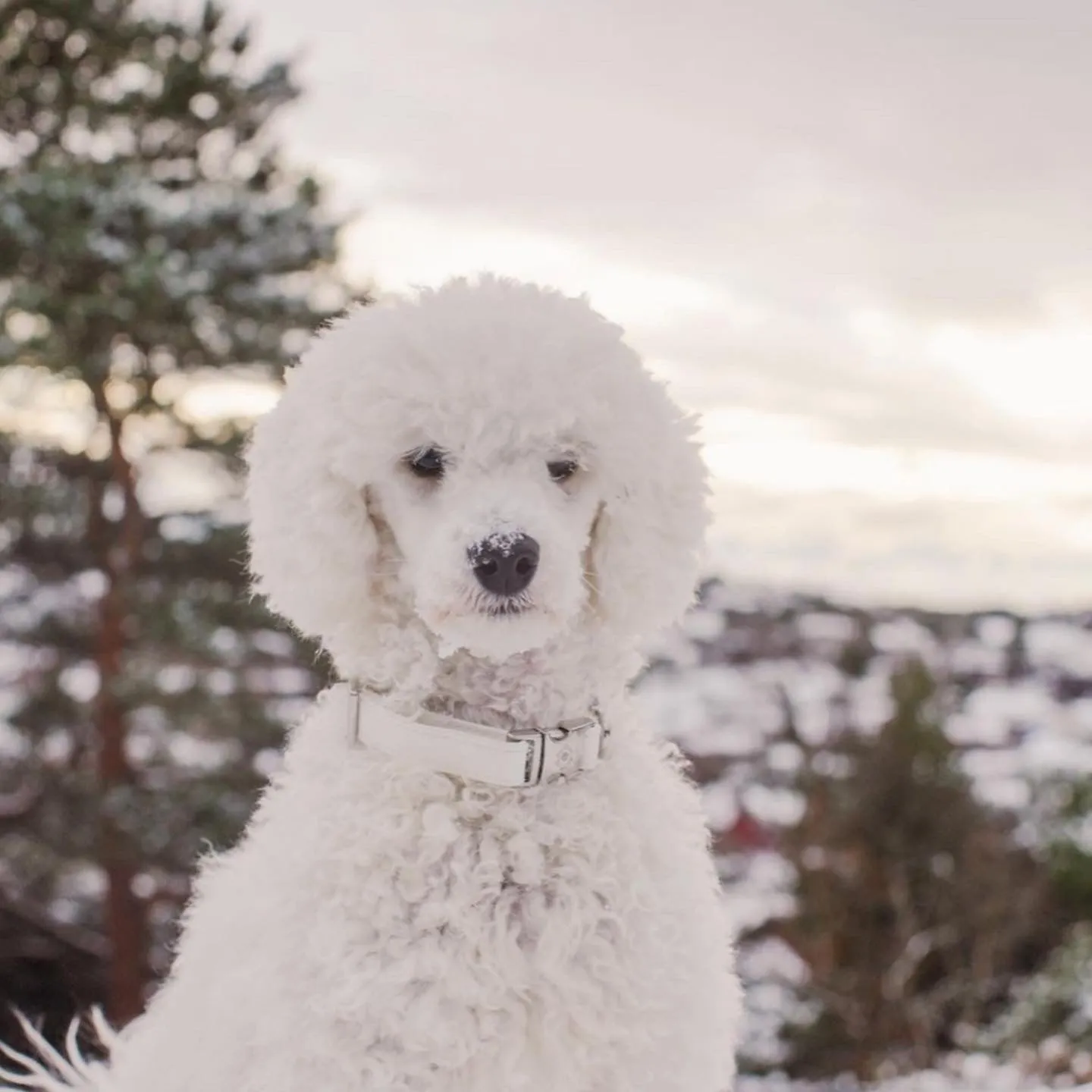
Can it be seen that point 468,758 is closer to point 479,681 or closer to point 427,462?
point 479,681

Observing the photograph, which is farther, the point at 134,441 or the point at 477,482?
the point at 134,441

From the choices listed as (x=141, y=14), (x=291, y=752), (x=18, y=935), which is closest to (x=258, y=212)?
(x=141, y=14)

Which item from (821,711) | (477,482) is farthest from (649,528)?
(821,711)

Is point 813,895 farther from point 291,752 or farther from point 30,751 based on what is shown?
point 291,752

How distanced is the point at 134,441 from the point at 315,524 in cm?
699

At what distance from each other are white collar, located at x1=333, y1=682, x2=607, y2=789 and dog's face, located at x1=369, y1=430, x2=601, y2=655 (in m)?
0.12

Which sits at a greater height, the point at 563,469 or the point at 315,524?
the point at 563,469

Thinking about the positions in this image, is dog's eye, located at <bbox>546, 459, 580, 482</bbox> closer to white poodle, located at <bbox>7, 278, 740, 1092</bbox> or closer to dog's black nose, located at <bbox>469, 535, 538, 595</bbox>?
white poodle, located at <bbox>7, 278, 740, 1092</bbox>

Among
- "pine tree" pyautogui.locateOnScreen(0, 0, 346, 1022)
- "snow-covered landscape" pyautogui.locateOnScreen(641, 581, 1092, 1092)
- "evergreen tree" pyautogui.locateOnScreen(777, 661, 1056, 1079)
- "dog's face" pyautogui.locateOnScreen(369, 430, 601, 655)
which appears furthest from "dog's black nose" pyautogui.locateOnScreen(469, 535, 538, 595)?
"evergreen tree" pyautogui.locateOnScreen(777, 661, 1056, 1079)

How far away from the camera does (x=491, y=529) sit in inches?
A: 70.9

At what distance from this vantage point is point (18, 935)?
8.68 m

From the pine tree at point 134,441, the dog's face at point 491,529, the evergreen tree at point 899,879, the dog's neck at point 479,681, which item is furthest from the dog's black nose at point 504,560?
the evergreen tree at point 899,879

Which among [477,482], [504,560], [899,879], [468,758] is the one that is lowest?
[899,879]

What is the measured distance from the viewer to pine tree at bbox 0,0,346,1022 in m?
7.96
